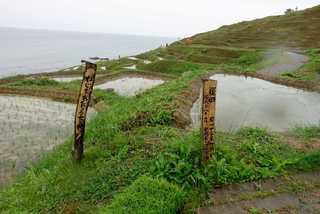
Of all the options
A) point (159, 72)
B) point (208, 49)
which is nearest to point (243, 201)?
point (159, 72)

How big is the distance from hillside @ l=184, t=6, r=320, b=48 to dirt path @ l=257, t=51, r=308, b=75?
5.33 meters

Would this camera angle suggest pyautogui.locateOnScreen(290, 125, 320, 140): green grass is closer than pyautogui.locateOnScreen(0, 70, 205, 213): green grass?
No

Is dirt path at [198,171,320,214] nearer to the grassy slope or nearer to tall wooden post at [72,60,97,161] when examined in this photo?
the grassy slope

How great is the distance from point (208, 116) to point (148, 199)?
182cm

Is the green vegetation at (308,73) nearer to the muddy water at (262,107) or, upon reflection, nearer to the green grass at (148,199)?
the muddy water at (262,107)

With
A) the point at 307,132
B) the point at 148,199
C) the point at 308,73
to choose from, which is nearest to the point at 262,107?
the point at 307,132

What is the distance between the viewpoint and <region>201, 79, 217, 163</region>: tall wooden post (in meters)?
5.67

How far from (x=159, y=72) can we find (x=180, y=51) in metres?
9.17

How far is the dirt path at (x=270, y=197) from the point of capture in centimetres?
511

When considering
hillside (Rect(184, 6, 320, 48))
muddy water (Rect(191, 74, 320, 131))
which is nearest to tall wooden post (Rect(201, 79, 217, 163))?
muddy water (Rect(191, 74, 320, 131))

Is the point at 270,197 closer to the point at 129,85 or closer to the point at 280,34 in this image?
the point at 129,85

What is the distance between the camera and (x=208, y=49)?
102 ft

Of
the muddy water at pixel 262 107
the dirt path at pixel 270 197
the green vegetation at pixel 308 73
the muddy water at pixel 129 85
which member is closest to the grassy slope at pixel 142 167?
the dirt path at pixel 270 197

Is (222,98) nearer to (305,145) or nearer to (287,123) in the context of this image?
(287,123)
